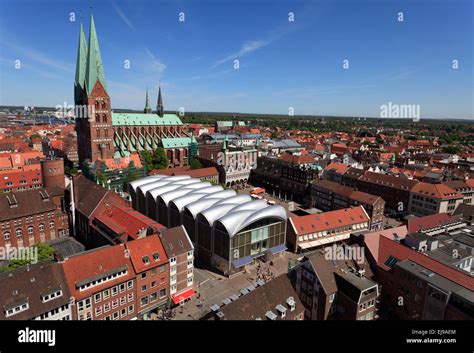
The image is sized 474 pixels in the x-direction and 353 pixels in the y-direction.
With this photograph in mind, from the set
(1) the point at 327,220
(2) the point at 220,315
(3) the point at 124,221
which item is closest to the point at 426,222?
(1) the point at 327,220

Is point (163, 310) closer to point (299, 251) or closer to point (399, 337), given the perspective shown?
point (299, 251)

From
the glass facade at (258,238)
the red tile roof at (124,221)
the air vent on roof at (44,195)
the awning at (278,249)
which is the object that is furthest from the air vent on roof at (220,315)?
the air vent on roof at (44,195)

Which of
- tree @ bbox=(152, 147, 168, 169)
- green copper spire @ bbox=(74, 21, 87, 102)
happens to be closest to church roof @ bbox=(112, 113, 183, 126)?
tree @ bbox=(152, 147, 168, 169)

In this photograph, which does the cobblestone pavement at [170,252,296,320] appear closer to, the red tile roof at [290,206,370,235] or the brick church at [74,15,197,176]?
the red tile roof at [290,206,370,235]

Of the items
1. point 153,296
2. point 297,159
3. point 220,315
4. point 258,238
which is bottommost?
point 153,296

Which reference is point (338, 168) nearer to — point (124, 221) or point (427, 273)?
point (427, 273)

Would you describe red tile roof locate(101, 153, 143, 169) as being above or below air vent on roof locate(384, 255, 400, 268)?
above
